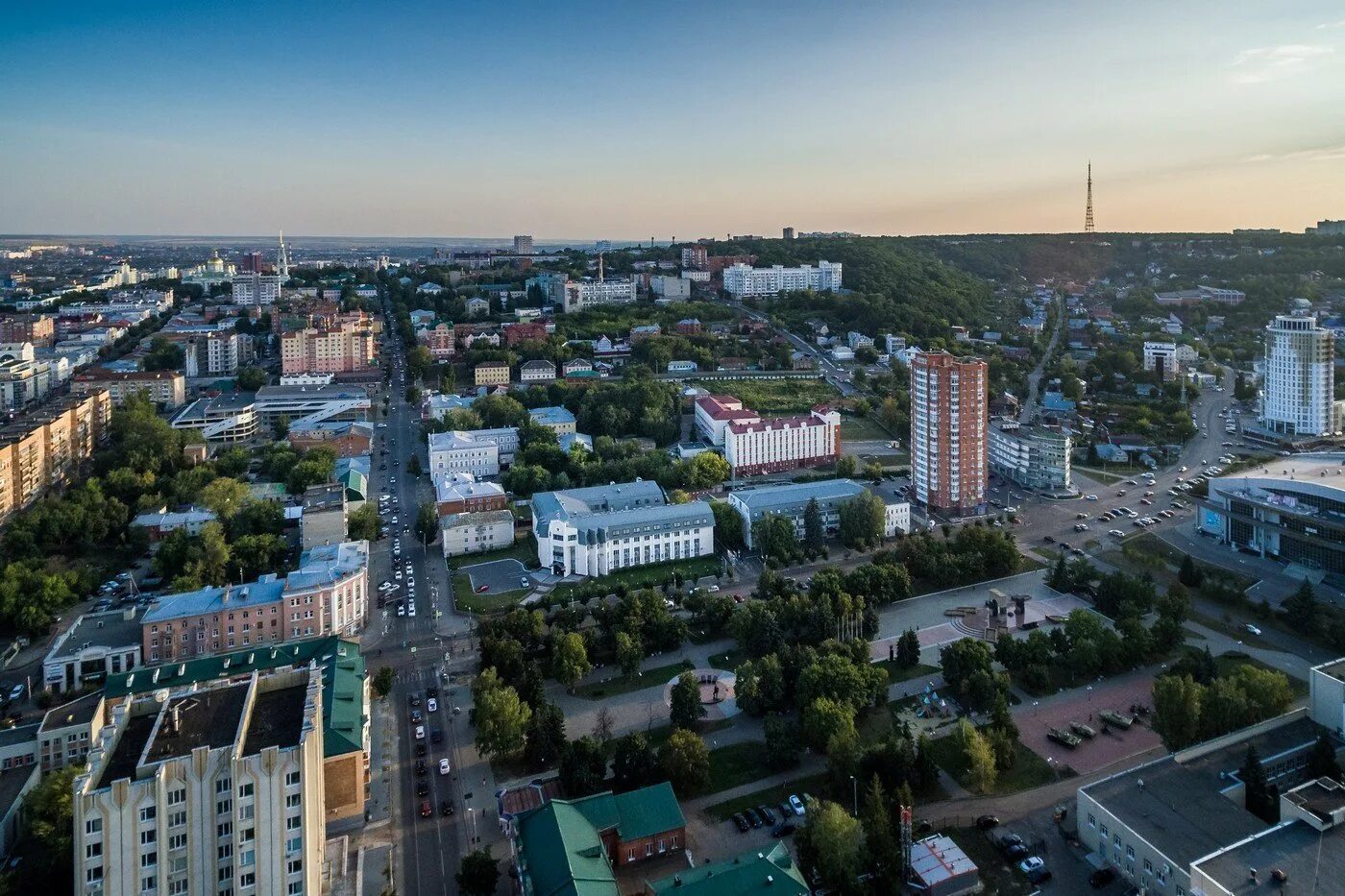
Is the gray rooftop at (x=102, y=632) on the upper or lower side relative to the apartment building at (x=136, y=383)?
lower

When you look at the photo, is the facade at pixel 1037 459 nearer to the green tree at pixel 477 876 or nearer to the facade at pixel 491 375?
the green tree at pixel 477 876

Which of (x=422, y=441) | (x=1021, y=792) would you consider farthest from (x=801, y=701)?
(x=422, y=441)

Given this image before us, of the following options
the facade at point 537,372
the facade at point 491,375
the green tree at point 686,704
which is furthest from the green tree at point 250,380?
the green tree at point 686,704

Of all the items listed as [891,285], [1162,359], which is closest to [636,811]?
[1162,359]

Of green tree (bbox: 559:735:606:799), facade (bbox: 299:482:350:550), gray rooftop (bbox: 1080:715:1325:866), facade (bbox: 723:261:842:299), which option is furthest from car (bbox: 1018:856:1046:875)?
facade (bbox: 723:261:842:299)

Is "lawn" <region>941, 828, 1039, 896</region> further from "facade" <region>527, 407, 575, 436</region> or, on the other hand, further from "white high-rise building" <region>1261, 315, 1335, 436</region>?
"white high-rise building" <region>1261, 315, 1335, 436</region>

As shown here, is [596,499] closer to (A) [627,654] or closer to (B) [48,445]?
(A) [627,654]
